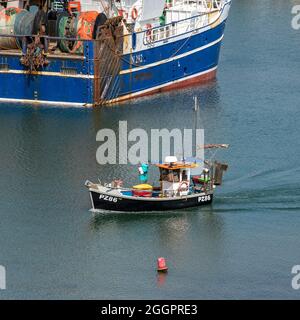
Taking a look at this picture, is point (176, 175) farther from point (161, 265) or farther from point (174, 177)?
point (161, 265)

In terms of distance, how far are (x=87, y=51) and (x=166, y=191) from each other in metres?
22.3

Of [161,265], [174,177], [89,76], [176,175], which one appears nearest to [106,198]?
[174,177]

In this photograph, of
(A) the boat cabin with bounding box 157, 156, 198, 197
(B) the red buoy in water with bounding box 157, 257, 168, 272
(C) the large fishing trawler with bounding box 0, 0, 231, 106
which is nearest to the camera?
(B) the red buoy in water with bounding box 157, 257, 168, 272

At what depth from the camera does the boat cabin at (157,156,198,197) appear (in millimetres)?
63844

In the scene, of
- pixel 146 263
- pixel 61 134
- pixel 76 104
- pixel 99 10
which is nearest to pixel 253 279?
pixel 146 263

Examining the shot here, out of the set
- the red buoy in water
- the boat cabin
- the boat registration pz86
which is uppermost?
the boat cabin

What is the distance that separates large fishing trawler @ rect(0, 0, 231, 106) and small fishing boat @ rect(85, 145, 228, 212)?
20.7 metres

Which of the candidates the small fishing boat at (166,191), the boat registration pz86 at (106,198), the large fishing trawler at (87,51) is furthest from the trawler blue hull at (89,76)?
the boat registration pz86 at (106,198)

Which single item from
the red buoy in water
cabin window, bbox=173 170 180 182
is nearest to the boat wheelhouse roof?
cabin window, bbox=173 170 180 182

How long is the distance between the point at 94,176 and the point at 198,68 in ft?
84.2

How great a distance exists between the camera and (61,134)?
79.4 metres

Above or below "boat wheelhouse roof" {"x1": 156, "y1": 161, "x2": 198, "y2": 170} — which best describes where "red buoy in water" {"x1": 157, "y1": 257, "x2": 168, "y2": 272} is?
below

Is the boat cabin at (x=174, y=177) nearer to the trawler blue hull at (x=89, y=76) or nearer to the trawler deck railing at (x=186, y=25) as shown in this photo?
the trawler blue hull at (x=89, y=76)

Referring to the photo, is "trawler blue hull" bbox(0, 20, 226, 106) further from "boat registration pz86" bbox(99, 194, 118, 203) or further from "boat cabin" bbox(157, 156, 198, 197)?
"boat registration pz86" bbox(99, 194, 118, 203)
